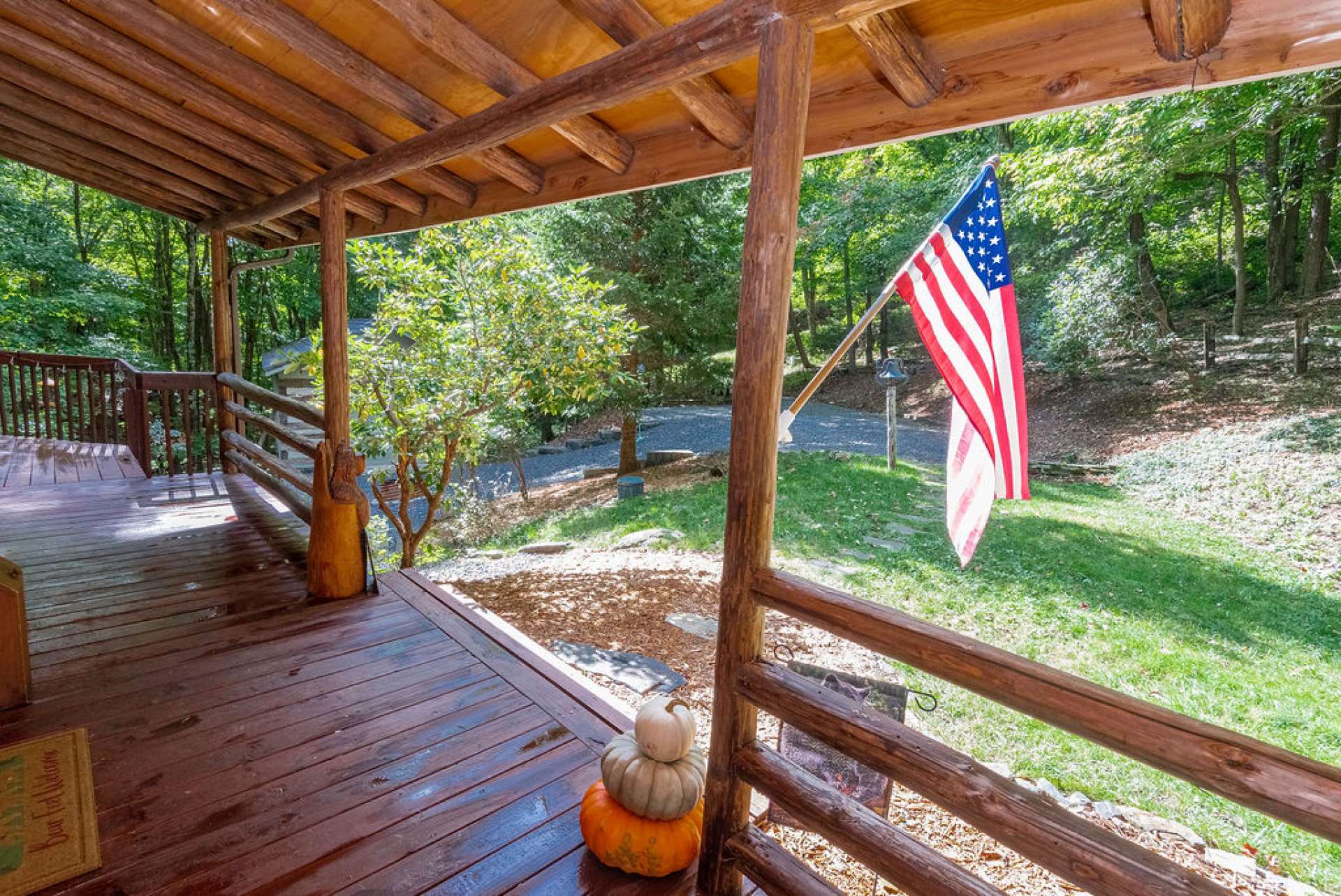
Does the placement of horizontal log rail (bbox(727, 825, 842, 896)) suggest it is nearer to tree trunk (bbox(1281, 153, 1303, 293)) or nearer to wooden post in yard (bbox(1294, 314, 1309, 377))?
wooden post in yard (bbox(1294, 314, 1309, 377))

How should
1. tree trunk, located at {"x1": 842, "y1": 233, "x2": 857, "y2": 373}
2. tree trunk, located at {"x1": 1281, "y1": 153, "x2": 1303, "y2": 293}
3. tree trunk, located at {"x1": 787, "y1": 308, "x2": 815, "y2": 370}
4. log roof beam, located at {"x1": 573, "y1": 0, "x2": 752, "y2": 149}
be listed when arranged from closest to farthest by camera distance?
log roof beam, located at {"x1": 573, "y1": 0, "x2": 752, "y2": 149}
tree trunk, located at {"x1": 1281, "y1": 153, "x2": 1303, "y2": 293}
tree trunk, located at {"x1": 787, "y1": 308, "x2": 815, "y2": 370}
tree trunk, located at {"x1": 842, "y1": 233, "x2": 857, "y2": 373}

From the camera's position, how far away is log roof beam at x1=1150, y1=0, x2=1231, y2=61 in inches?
52.6

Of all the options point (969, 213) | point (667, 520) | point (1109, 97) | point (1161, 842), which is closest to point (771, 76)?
point (1109, 97)

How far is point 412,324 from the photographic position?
6.23 m

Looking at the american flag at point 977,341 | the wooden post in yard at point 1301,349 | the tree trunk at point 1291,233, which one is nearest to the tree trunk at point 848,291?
the tree trunk at point 1291,233

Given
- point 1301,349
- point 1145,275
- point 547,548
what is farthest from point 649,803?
point 1145,275

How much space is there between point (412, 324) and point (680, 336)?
418cm

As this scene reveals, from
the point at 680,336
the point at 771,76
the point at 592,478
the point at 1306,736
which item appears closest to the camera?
the point at 771,76

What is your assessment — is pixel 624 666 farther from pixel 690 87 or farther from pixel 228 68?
pixel 228 68

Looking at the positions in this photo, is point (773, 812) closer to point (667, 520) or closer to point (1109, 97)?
point (1109, 97)

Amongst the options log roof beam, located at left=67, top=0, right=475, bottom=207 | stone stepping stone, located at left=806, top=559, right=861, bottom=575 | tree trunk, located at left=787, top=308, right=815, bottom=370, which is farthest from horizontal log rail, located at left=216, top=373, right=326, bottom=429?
tree trunk, located at left=787, top=308, right=815, bottom=370

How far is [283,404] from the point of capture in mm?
4020

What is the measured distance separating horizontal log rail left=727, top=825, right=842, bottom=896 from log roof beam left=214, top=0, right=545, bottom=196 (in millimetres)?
2714

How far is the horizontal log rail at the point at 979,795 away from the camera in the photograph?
1.06 metres
